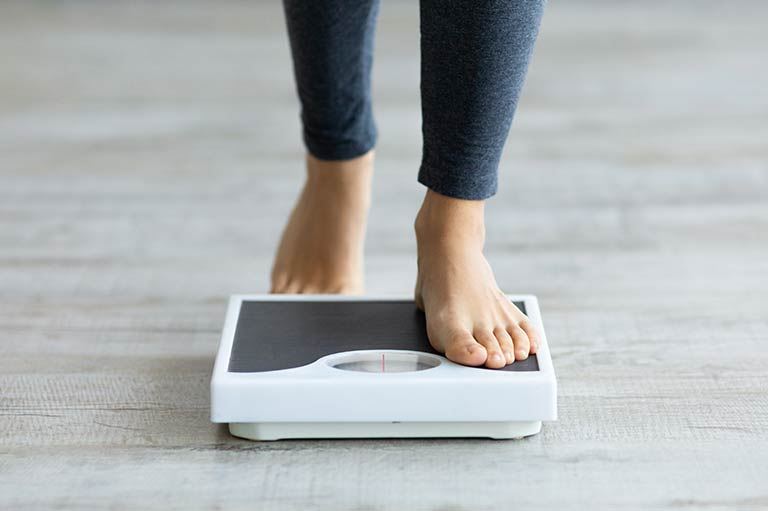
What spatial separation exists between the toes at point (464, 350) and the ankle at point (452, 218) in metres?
0.11

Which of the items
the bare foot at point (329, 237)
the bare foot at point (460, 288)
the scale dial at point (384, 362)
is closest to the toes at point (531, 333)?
the bare foot at point (460, 288)

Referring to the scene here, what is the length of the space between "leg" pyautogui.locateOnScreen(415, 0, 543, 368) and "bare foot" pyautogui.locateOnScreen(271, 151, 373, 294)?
0.72 feet

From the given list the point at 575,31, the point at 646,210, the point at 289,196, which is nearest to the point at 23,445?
the point at 289,196

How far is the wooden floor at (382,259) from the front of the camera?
3.28ft

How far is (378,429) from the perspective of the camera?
41.4 inches

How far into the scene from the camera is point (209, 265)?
1.53 meters

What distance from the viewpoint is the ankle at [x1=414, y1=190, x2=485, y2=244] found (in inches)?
44.1

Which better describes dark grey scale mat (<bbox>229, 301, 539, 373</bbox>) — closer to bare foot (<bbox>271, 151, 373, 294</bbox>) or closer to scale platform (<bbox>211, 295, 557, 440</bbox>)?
scale platform (<bbox>211, 295, 557, 440</bbox>)

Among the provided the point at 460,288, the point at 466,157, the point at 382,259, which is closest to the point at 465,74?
the point at 466,157

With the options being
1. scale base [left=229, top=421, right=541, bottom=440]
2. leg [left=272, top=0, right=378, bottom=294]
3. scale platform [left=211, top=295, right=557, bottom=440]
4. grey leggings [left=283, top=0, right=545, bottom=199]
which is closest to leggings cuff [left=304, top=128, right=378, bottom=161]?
leg [left=272, top=0, right=378, bottom=294]

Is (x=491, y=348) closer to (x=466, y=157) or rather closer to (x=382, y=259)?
(x=466, y=157)

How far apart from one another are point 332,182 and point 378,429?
1.35 feet

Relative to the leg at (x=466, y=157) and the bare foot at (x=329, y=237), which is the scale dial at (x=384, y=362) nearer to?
the leg at (x=466, y=157)

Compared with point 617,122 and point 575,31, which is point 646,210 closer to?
point 617,122
